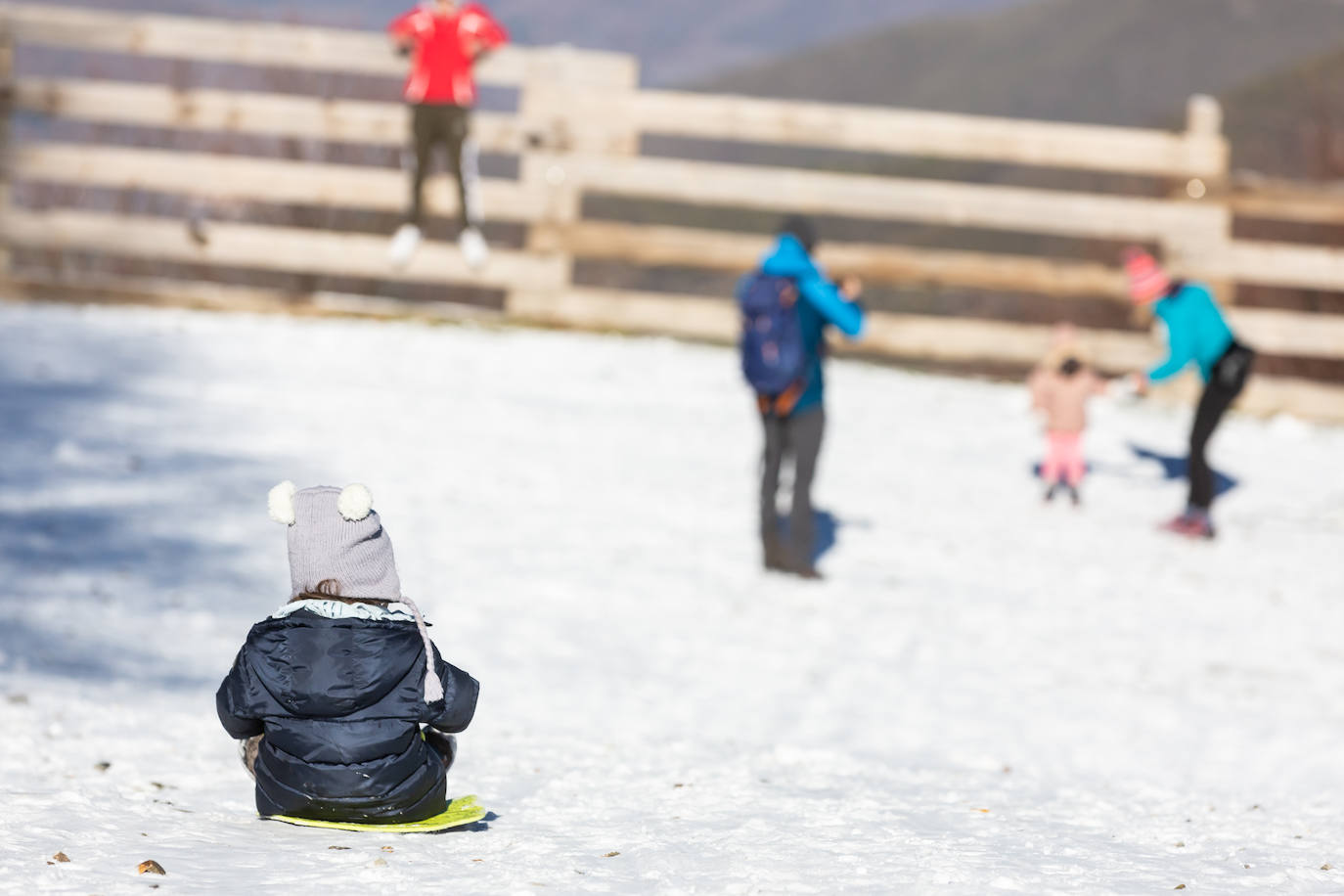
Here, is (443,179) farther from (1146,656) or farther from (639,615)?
(1146,656)

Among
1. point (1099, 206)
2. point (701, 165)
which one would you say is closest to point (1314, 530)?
point (1099, 206)

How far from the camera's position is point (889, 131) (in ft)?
36.4

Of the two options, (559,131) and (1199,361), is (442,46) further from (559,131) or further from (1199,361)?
(1199,361)

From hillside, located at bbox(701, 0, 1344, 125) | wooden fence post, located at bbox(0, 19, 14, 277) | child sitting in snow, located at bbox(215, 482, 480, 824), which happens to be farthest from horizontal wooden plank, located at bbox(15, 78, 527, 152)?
hillside, located at bbox(701, 0, 1344, 125)

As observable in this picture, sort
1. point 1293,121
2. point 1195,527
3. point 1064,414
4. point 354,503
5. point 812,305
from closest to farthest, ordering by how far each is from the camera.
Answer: point 354,503, point 812,305, point 1195,527, point 1064,414, point 1293,121

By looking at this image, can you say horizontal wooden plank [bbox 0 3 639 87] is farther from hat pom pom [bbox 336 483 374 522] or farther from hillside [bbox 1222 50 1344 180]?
hillside [bbox 1222 50 1344 180]

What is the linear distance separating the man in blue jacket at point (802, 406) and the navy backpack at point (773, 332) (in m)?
0.05

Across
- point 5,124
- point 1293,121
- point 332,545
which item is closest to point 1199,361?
point 332,545

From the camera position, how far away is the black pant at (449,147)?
10.9 metres

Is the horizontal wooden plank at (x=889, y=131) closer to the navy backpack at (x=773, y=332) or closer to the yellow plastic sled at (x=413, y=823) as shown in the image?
the navy backpack at (x=773, y=332)

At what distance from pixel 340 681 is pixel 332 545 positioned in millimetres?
297

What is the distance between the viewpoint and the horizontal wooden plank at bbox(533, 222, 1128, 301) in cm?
1094

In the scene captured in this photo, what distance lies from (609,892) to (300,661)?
32.9 inches

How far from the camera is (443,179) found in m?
11.3
